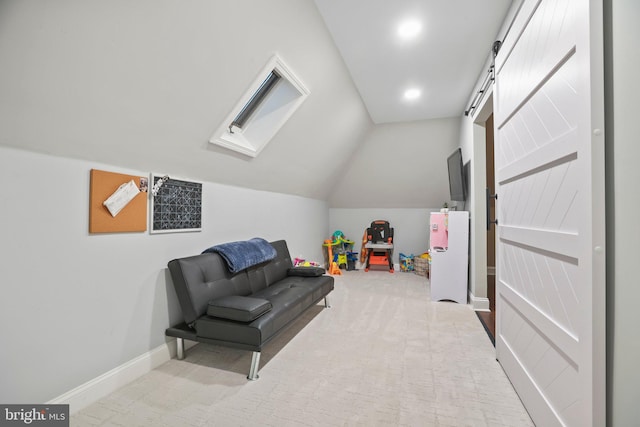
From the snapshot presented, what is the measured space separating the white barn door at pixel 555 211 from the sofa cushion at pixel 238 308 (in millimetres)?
1785

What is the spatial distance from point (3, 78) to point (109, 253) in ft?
3.58

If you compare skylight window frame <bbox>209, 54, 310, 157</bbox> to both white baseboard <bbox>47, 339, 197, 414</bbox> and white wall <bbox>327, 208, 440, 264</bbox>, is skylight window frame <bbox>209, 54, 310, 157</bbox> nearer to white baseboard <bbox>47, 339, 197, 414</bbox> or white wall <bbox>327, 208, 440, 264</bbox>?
white baseboard <bbox>47, 339, 197, 414</bbox>

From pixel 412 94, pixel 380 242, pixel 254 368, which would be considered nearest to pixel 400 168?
pixel 380 242

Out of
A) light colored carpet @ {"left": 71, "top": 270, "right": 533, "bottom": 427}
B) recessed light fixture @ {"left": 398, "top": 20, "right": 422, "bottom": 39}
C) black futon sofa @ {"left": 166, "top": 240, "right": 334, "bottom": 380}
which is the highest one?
recessed light fixture @ {"left": 398, "top": 20, "right": 422, "bottom": 39}

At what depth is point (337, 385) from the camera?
80.8 inches

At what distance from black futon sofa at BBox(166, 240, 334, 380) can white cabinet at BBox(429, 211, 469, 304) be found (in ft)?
7.09

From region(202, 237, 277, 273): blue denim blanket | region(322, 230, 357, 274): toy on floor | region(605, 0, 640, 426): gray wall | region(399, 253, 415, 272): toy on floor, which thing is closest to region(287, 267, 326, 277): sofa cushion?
region(202, 237, 277, 273): blue denim blanket

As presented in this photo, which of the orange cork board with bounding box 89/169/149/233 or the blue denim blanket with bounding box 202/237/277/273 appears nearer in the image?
the orange cork board with bounding box 89/169/149/233

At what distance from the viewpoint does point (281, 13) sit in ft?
7.47

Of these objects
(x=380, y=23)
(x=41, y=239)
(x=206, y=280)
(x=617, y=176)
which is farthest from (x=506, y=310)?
(x=41, y=239)

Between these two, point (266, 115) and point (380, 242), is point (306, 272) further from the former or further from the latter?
point (380, 242)

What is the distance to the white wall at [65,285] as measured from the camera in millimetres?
1510

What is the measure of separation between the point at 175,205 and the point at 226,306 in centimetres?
99

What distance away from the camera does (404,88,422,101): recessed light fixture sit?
4035 millimetres
